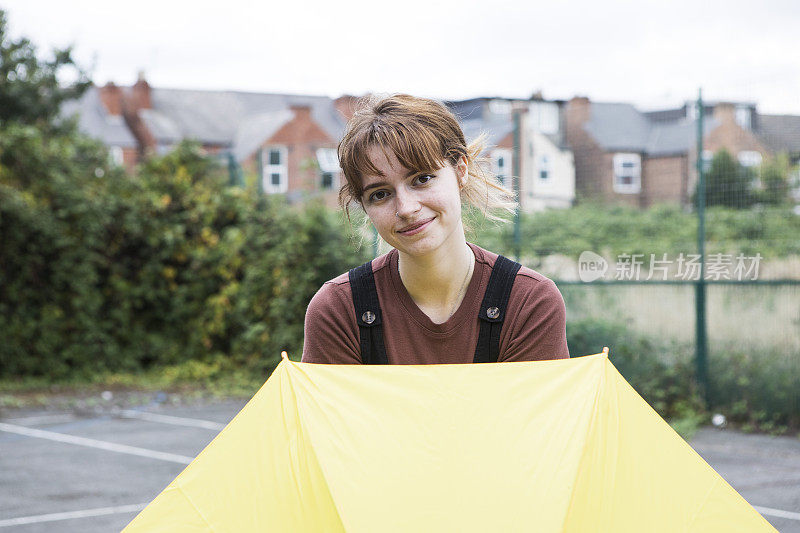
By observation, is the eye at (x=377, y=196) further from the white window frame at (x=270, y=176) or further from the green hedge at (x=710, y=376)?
the white window frame at (x=270, y=176)

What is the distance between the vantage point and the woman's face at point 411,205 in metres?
2.52

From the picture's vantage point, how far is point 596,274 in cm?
1016

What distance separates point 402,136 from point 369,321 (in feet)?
1.80

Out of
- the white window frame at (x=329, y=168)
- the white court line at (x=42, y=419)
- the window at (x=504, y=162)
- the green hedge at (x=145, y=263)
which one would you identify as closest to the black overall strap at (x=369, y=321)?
the window at (x=504, y=162)

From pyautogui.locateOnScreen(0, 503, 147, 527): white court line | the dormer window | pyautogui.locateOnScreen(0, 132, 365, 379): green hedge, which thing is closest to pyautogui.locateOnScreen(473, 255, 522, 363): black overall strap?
pyautogui.locateOnScreen(0, 503, 147, 527): white court line

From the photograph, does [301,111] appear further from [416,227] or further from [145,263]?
[416,227]

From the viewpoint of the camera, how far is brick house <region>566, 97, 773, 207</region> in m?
9.45

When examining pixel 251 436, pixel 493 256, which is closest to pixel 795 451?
pixel 493 256

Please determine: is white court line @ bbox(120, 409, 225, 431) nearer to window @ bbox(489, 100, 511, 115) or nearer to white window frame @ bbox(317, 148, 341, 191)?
white window frame @ bbox(317, 148, 341, 191)

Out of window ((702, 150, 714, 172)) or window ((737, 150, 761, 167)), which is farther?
window ((702, 150, 714, 172))

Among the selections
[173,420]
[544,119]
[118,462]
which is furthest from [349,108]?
[173,420]

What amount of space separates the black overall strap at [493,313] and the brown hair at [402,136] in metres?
0.36

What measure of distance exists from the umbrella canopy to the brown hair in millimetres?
549

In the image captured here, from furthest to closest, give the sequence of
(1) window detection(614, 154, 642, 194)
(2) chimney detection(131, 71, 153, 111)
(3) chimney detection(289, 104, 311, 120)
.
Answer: (2) chimney detection(131, 71, 153, 111)
(3) chimney detection(289, 104, 311, 120)
(1) window detection(614, 154, 642, 194)
